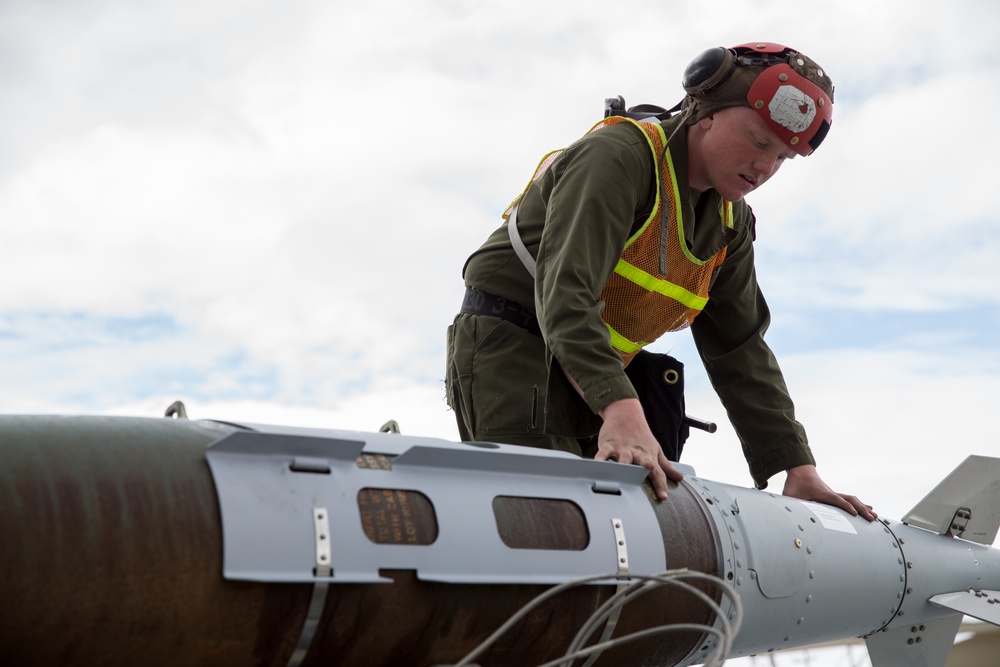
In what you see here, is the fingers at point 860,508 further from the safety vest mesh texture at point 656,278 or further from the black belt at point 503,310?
the black belt at point 503,310

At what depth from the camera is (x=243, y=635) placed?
2.07 metres

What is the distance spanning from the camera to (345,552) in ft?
7.08

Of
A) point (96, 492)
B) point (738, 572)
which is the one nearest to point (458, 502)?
point (96, 492)

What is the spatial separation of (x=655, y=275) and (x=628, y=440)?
679 millimetres

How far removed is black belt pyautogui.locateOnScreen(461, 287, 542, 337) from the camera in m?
3.31

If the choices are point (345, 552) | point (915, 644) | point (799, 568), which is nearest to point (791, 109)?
point (799, 568)

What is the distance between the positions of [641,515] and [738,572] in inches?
17.5

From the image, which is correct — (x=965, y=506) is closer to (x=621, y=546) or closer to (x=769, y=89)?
(x=769, y=89)

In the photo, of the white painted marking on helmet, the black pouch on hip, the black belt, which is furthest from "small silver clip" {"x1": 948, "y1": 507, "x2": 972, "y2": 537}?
the black belt

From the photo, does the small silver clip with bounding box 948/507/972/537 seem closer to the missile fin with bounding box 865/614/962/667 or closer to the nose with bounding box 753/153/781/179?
the missile fin with bounding box 865/614/962/667

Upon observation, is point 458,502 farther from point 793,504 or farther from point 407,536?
point 793,504

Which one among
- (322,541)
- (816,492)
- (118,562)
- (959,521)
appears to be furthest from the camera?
(959,521)

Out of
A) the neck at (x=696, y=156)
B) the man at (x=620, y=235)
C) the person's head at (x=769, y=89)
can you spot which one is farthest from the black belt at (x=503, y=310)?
the person's head at (x=769, y=89)

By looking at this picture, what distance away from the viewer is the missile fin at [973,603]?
3.79 metres
